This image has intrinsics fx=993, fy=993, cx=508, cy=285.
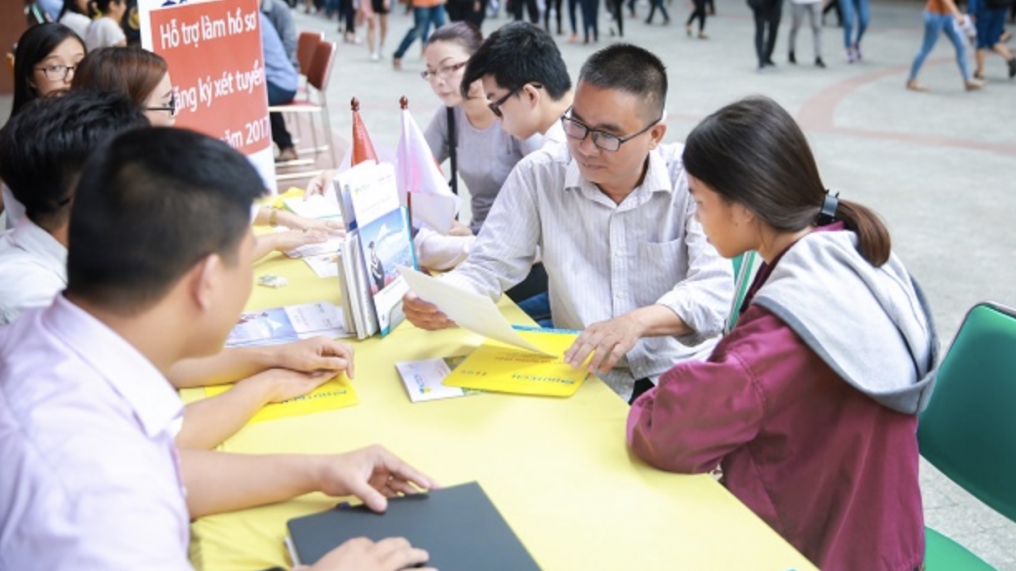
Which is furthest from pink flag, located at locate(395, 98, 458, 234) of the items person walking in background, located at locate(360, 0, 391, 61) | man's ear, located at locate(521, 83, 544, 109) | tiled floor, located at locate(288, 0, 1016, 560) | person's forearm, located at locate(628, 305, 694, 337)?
person walking in background, located at locate(360, 0, 391, 61)

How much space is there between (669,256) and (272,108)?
413 cm

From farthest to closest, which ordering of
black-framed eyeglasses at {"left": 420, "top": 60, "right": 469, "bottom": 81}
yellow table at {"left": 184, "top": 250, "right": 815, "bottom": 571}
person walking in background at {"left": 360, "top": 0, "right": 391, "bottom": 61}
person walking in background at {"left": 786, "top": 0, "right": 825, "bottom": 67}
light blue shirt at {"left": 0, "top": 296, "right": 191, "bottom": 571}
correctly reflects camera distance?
person walking in background at {"left": 360, "top": 0, "right": 391, "bottom": 61} < person walking in background at {"left": 786, "top": 0, "right": 825, "bottom": 67} < black-framed eyeglasses at {"left": 420, "top": 60, "right": 469, "bottom": 81} < yellow table at {"left": 184, "top": 250, "right": 815, "bottom": 571} < light blue shirt at {"left": 0, "top": 296, "right": 191, "bottom": 571}

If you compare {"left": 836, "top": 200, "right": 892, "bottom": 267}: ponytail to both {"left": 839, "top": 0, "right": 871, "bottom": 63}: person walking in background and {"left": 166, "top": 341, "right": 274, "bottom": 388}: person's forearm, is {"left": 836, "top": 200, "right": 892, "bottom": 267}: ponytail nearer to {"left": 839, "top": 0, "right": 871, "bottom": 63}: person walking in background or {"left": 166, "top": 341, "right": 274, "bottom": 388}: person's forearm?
{"left": 166, "top": 341, "right": 274, "bottom": 388}: person's forearm

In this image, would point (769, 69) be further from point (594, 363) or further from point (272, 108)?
point (594, 363)

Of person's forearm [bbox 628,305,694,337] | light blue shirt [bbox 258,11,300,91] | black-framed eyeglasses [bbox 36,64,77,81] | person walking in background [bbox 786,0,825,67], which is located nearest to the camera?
person's forearm [bbox 628,305,694,337]

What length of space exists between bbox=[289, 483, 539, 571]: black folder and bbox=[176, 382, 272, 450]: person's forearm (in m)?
0.34

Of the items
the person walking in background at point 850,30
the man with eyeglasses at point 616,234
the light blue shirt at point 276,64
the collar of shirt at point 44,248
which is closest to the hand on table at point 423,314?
the man with eyeglasses at point 616,234

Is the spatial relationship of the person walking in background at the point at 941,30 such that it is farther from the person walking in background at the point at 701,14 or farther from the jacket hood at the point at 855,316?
the jacket hood at the point at 855,316

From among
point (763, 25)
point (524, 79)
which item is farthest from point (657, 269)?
point (763, 25)

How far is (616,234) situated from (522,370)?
49 centimetres

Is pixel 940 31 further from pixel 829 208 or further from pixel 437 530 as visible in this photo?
pixel 437 530

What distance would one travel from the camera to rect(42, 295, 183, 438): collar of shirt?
1003mm

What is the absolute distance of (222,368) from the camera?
1.89 metres

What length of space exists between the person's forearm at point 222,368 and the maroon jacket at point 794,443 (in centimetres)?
72
